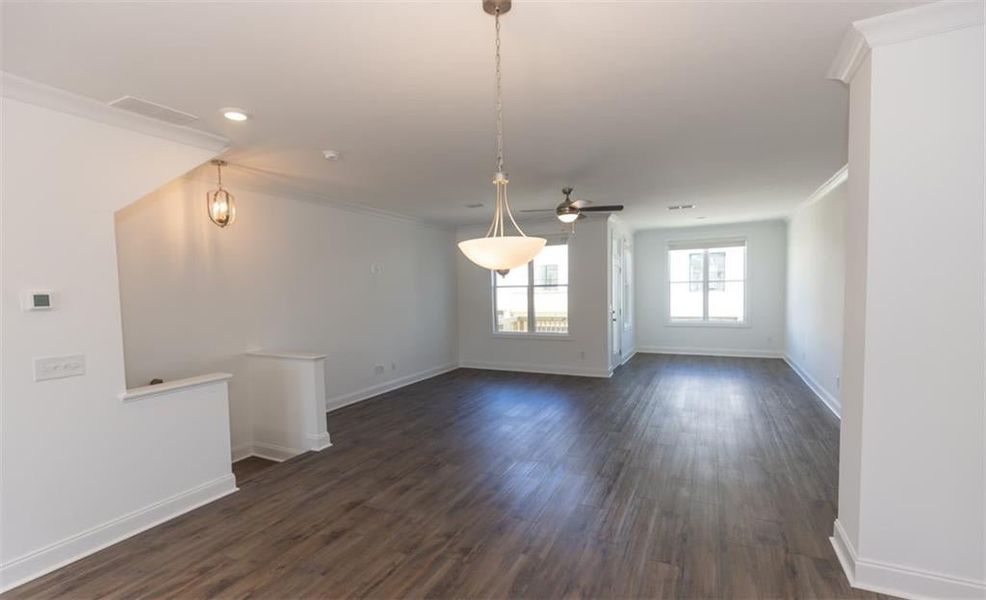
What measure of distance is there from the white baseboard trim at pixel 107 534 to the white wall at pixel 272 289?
118 cm

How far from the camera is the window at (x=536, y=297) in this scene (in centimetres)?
769

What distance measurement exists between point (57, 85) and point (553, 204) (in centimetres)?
489

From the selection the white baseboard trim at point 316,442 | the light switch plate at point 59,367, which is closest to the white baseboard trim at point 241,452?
the white baseboard trim at point 316,442

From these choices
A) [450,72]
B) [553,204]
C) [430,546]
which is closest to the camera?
[450,72]

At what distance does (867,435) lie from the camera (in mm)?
2098

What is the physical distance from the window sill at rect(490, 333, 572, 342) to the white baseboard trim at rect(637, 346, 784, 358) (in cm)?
291

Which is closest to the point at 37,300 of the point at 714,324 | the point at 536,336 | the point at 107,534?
the point at 107,534

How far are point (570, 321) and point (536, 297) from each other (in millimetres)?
771

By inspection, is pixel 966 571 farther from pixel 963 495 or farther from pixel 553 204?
pixel 553 204

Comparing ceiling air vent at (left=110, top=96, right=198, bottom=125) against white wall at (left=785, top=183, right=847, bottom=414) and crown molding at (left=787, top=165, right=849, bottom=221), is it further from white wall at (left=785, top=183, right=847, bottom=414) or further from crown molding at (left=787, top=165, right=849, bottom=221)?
crown molding at (left=787, top=165, right=849, bottom=221)

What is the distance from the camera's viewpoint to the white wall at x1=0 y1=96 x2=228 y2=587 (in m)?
2.37

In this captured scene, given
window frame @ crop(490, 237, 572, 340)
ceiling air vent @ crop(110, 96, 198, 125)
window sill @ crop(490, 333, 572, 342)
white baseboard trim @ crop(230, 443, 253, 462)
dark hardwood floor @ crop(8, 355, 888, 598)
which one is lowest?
white baseboard trim @ crop(230, 443, 253, 462)

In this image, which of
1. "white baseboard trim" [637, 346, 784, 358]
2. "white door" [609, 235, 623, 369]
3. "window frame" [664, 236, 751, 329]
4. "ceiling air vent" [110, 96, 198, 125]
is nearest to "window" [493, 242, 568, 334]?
"white door" [609, 235, 623, 369]

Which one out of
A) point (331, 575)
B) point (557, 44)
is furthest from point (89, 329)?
point (557, 44)
